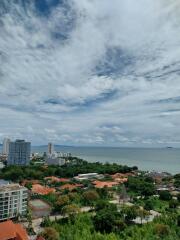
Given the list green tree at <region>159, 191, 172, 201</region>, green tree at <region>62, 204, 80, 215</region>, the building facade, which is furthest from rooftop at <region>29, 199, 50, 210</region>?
green tree at <region>159, 191, 172, 201</region>

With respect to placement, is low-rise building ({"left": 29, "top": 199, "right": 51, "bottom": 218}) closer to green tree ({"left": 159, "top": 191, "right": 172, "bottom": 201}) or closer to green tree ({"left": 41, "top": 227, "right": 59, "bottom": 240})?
green tree ({"left": 41, "top": 227, "right": 59, "bottom": 240})

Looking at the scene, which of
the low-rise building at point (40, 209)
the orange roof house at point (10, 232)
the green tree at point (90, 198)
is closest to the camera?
the orange roof house at point (10, 232)

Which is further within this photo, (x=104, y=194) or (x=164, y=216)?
(x=104, y=194)

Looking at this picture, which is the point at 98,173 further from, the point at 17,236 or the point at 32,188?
the point at 17,236

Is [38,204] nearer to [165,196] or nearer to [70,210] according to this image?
[70,210]

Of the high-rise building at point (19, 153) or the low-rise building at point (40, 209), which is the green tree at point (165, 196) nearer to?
the low-rise building at point (40, 209)

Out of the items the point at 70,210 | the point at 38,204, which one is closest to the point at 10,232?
the point at 70,210

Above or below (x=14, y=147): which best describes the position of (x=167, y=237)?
below

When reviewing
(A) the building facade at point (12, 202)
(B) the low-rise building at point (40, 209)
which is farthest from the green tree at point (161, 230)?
(A) the building facade at point (12, 202)

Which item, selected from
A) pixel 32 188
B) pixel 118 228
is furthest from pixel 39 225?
pixel 32 188
